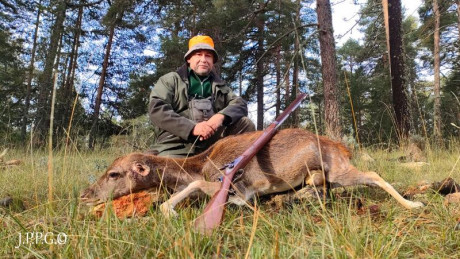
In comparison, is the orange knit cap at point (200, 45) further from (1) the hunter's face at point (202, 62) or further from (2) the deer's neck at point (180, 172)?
(2) the deer's neck at point (180, 172)

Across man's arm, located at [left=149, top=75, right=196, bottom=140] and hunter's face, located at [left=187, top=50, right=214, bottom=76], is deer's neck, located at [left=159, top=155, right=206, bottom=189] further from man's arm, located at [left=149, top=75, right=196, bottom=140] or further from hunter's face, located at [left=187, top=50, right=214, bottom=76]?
hunter's face, located at [left=187, top=50, right=214, bottom=76]

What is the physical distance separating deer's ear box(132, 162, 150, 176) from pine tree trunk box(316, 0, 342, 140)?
18.8 ft

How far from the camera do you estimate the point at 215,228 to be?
6.52 ft

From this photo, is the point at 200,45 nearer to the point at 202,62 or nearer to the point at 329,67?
the point at 202,62

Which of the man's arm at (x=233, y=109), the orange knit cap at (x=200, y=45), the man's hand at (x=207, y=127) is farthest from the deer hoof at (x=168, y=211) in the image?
the orange knit cap at (x=200, y=45)

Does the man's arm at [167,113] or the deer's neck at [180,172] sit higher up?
the man's arm at [167,113]

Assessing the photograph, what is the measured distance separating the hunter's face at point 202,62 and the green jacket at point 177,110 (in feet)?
0.52

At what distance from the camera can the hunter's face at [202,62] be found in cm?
467

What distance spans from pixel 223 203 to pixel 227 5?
1290 cm

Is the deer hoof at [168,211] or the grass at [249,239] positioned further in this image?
the deer hoof at [168,211]

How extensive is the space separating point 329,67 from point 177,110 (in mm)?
4875

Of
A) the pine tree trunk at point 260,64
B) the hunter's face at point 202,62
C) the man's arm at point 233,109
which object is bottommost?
the man's arm at point 233,109

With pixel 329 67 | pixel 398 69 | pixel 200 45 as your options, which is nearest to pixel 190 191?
pixel 200 45

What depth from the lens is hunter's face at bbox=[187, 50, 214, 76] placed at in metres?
4.67
